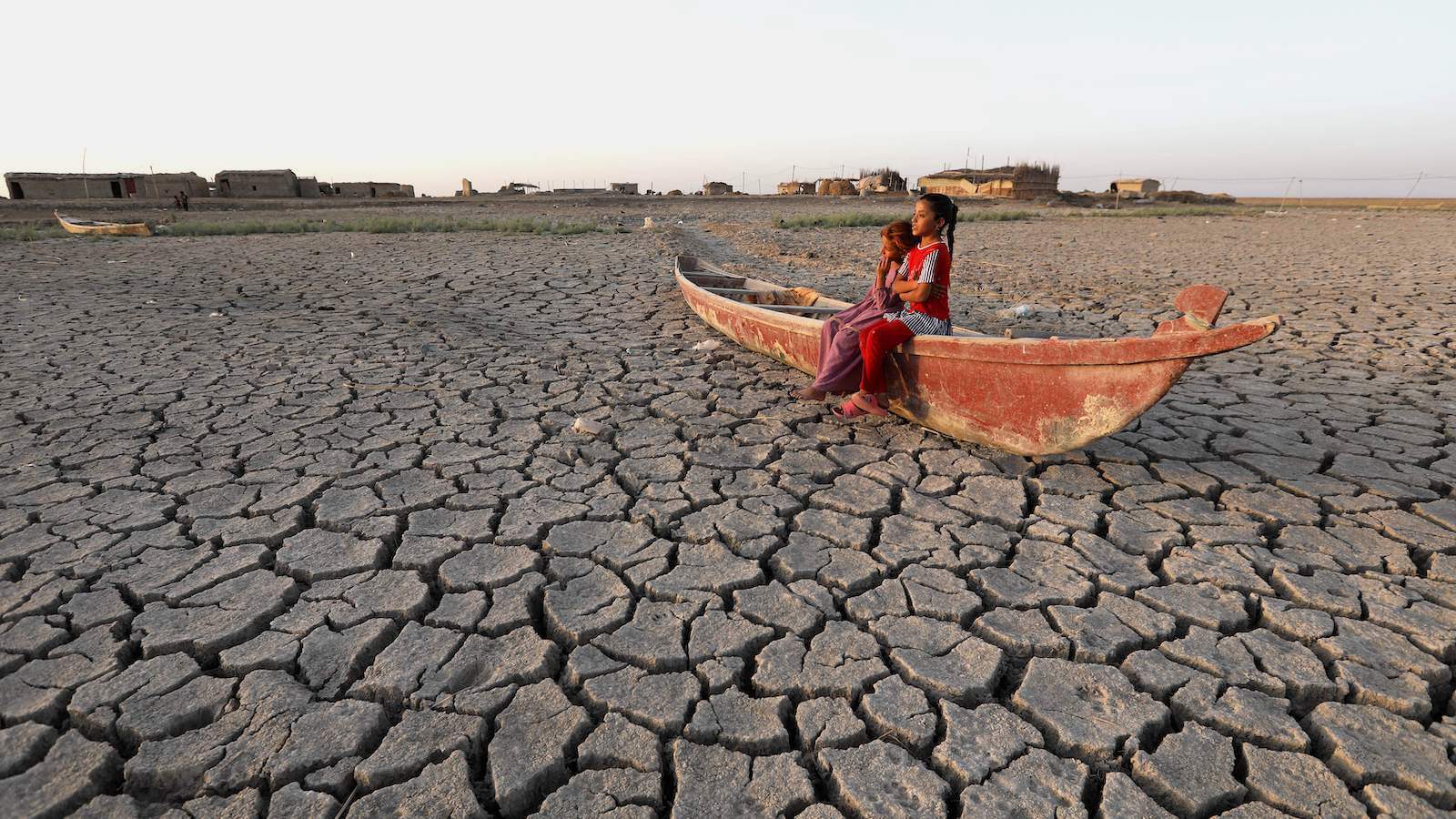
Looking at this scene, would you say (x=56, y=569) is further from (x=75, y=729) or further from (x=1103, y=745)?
(x=1103, y=745)

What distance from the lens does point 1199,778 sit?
1.72 metres

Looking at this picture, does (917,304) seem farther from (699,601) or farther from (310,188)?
(310,188)

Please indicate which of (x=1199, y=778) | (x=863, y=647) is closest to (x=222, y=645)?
(x=863, y=647)

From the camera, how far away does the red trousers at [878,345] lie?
11.8ft

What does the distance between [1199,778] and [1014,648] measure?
21.7 inches

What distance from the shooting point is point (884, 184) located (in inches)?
1401

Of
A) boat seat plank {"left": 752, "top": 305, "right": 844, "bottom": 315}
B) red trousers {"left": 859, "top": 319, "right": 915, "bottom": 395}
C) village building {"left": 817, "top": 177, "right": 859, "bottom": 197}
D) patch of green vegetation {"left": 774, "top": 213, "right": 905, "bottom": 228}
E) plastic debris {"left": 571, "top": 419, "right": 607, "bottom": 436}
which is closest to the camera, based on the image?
red trousers {"left": 859, "top": 319, "right": 915, "bottom": 395}

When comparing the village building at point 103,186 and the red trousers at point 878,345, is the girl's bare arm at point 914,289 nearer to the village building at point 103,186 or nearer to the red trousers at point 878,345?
the red trousers at point 878,345

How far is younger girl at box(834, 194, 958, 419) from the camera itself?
3.62 m

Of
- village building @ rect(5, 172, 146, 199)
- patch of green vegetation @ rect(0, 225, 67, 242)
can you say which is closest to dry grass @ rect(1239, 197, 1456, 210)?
patch of green vegetation @ rect(0, 225, 67, 242)

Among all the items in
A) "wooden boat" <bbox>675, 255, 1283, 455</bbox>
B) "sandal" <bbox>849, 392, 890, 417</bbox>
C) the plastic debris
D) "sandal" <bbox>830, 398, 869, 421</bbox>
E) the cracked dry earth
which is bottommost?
the cracked dry earth

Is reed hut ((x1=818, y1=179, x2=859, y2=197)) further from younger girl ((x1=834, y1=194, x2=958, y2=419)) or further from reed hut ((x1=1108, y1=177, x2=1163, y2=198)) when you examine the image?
younger girl ((x1=834, y1=194, x2=958, y2=419))

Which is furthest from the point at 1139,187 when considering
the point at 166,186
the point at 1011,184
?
the point at 166,186

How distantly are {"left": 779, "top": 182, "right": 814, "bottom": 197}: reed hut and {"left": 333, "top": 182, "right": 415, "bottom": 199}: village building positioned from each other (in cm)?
1879
